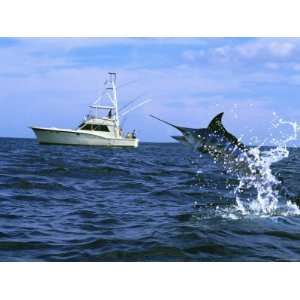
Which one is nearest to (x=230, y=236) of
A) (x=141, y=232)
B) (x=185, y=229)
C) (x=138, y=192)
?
(x=185, y=229)

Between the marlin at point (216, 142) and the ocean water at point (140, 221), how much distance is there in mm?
1064

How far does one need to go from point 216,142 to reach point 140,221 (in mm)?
2270

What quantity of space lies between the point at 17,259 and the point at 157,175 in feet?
38.0

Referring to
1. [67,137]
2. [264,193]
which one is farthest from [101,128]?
[264,193]

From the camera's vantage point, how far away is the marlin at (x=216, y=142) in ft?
33.7

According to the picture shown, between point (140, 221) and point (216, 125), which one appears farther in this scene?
point (216, 125)

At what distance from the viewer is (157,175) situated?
18375mm

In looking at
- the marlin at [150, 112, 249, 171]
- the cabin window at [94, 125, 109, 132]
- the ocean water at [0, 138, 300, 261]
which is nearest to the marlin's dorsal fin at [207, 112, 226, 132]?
the marlin at [150, 112, 249, 171]

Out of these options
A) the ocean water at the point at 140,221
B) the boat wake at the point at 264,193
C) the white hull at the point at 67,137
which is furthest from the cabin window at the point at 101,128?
the boat wake at the point at 264,193

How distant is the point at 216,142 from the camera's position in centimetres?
1023

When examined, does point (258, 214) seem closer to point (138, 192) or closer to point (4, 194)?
point (138, 192)

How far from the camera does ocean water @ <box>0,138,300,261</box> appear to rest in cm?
736

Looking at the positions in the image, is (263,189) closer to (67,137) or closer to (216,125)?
(216,125)

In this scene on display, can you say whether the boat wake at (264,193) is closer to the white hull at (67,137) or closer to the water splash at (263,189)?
the water splash at (263,189)
